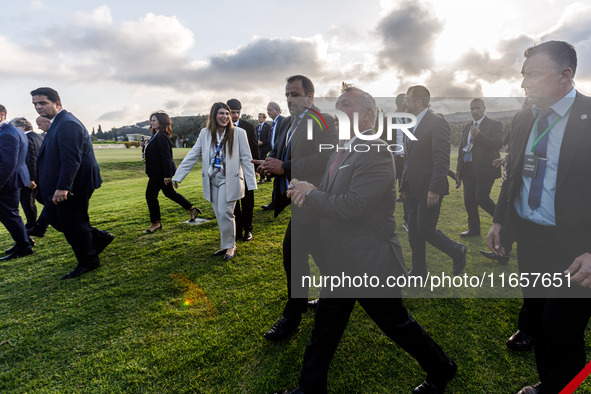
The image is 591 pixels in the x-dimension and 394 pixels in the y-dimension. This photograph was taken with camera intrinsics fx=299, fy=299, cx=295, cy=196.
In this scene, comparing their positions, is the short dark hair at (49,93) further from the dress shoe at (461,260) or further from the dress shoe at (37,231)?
the dress shoe at (461,260)

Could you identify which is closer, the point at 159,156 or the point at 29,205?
the point at 159,156

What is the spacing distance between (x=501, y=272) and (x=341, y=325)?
3.08 m

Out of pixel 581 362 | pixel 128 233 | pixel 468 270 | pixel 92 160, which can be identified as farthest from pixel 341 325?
pixel 128 233

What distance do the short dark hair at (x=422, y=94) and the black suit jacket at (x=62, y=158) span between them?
4.13 meters

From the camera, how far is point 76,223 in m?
3.95

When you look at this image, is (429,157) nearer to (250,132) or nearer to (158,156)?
(250,132)

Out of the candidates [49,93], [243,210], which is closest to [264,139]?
[243,210]

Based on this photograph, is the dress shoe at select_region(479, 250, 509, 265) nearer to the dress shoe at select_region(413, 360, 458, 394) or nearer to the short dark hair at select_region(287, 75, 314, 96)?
the dress shoe at select_region(413, 360, 458, 394)

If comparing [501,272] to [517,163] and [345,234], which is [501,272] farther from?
[345,234]

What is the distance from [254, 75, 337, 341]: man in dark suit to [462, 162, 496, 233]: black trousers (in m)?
3.50

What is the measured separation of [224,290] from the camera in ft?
11.6

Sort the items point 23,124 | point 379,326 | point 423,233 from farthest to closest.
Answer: point 23,124 < point 423,233 < point 379,326

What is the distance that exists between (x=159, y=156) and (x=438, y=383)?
211 inches

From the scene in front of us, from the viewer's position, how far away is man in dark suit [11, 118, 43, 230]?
5.85 m
